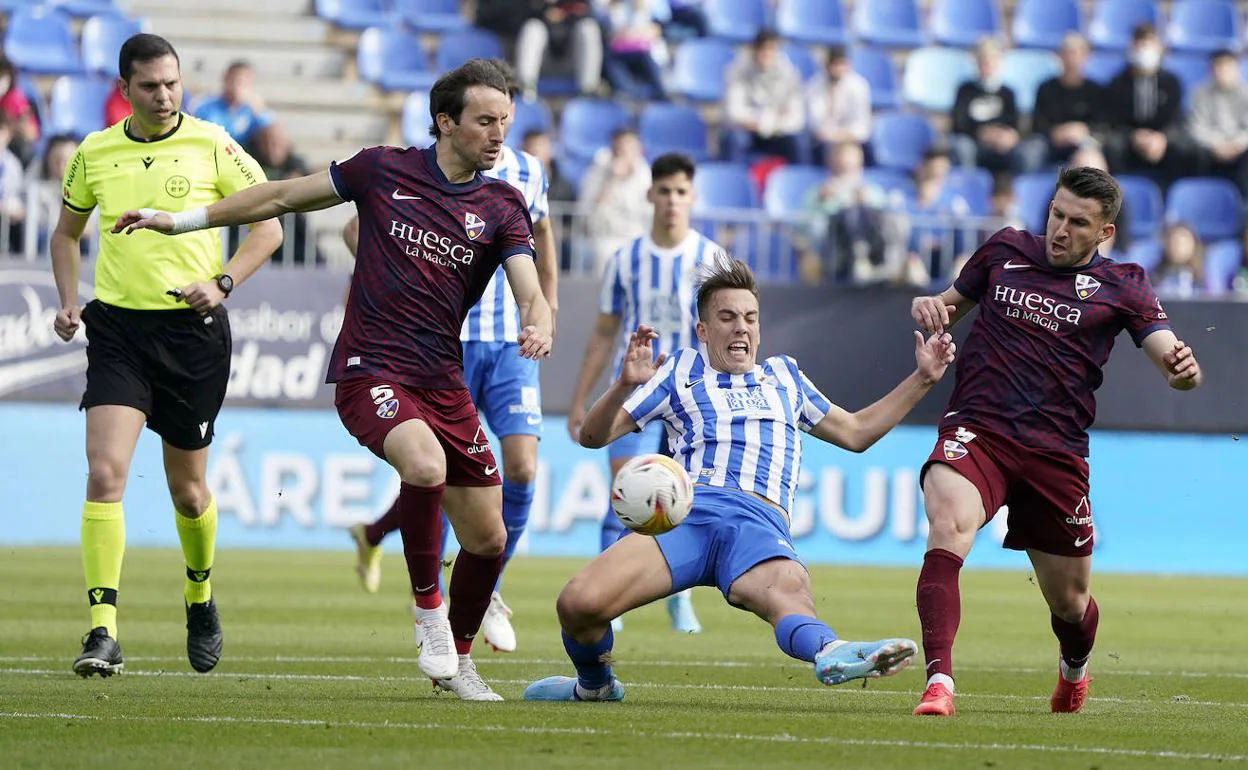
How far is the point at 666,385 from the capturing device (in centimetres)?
743

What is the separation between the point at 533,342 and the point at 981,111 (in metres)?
15.2

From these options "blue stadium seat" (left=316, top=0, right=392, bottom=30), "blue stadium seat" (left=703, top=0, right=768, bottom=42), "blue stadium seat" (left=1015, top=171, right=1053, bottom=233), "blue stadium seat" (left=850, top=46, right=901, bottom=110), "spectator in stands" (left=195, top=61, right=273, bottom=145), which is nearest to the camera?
"spectator in stands" (left=195, top=61, right=273, bottom=145)

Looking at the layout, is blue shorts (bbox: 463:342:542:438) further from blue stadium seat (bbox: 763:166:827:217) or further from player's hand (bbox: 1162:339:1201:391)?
blue stadium seat (bbox: 763:166:827:217)

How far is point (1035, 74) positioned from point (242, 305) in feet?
34.2

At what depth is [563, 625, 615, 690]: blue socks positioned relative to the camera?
7102 mm

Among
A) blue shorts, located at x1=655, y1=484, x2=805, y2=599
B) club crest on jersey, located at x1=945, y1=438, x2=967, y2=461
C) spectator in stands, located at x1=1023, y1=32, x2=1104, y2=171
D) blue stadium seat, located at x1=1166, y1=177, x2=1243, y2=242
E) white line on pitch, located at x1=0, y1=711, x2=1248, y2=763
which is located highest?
spectator in stands, located at x1=1023, y1=32, x2=1104, y2=171

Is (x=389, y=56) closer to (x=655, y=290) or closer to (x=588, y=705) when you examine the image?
(x=655, y=290)

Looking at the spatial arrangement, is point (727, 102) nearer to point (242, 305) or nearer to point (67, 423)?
point (242, 305)

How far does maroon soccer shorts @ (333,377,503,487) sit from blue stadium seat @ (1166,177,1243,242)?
48.0ft

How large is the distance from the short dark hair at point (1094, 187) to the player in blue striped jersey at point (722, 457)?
0.75 meters

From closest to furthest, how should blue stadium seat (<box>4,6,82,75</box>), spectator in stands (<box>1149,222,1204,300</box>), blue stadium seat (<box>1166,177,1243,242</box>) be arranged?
spectator in stands (<box>1149,222,1204,300</box>) → blue stadium seat (<box>1166,177,1243,242</box>) → blue stadium seat (<box>4,6,82,75</box>)

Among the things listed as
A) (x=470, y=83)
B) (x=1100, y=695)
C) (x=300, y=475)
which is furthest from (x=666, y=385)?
(x=300, y=475)

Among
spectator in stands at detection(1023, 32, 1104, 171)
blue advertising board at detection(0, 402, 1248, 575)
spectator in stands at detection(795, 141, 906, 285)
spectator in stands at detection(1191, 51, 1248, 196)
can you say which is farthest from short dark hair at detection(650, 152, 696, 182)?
spectator in stands at detection(1191, 51, 1248, 196)

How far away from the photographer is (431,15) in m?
22.5
